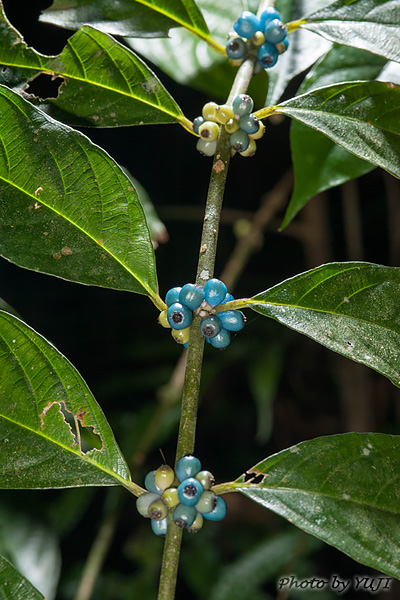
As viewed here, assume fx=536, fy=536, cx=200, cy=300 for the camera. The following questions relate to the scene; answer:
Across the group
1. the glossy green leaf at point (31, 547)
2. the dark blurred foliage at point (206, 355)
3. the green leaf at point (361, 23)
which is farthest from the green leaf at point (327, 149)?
the glossy green leaf at point (31, 547)

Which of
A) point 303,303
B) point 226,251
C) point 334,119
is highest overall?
point 226,251

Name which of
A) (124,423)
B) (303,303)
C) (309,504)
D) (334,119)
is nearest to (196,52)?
(334,119)

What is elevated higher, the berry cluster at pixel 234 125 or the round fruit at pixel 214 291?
the berry cluster at pixel 234 125

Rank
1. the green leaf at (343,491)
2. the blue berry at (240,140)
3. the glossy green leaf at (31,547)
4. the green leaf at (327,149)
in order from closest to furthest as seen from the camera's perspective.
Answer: the green leaf at (343,491) < the blue berry at (240,140) < the green leaf at (327,149) < the glossy green leaf at (31,547)

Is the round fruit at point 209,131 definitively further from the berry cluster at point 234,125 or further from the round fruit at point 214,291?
the round fruit at point 214,291

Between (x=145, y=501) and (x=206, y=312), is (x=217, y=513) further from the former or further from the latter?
(x=206, y=312)

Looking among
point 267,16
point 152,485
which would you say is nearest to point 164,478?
point 152,485

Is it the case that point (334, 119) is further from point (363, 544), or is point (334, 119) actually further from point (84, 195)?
point (363, 544)
